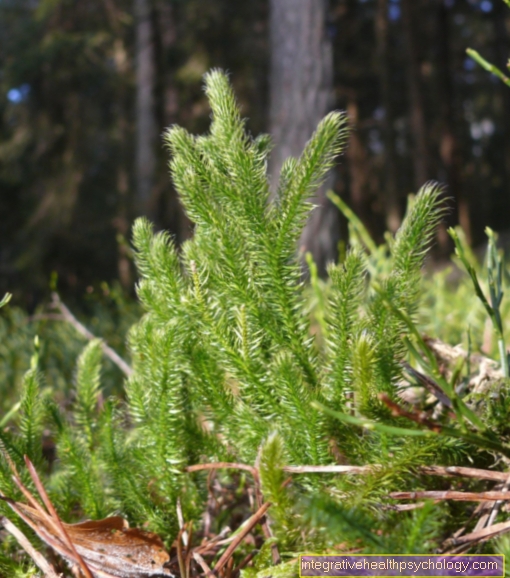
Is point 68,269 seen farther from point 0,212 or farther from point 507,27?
point 507,27

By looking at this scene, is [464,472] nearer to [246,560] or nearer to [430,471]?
[430,471]

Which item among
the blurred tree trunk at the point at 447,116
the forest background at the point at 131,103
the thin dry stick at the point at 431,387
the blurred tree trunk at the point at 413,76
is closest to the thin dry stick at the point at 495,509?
the thin dry stick at the point at 431,387

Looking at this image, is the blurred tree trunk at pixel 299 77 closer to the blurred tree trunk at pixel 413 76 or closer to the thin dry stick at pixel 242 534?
the thin dry stick at pixel 242 534

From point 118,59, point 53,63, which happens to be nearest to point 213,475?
point 53,63

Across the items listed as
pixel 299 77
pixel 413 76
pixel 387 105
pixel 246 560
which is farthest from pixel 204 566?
pixel 387 105

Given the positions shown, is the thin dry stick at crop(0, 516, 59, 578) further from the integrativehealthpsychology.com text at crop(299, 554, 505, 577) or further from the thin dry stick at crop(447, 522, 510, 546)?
the thin dry stick at crop(447, 522, 510, 546)

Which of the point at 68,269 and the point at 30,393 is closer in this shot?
the point at 30,393

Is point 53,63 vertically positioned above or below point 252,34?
below
